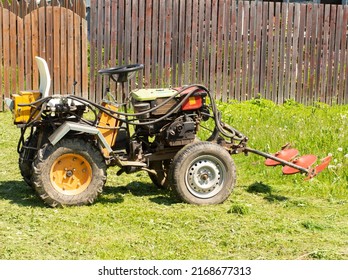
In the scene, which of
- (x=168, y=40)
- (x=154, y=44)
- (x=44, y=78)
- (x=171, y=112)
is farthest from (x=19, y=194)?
(x=168, y=40)

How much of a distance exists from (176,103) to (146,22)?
6164 millimetres

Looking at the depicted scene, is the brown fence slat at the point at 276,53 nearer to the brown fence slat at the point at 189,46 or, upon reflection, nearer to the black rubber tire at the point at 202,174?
the brown fence slat at the point at 189,46

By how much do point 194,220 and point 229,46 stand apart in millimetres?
7719

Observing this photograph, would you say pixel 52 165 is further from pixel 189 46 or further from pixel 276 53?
pixel 276 53

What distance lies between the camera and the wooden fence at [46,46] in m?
13.1

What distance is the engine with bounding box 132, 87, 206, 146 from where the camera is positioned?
24.7 feet

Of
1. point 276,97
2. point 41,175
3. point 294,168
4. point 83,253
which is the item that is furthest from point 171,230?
point 276,97

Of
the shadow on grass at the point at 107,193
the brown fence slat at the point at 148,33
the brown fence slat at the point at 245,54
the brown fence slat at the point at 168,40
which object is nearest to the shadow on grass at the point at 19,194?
the shadow on grass at the point at 107,193

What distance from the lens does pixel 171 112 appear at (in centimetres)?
747

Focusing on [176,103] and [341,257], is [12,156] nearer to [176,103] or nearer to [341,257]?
[176,103]

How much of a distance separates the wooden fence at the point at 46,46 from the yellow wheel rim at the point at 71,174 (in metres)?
5.94

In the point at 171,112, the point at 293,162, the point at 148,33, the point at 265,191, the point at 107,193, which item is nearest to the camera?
the point at 171,112

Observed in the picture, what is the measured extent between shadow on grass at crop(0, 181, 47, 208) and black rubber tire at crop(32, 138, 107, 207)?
0.77ft
